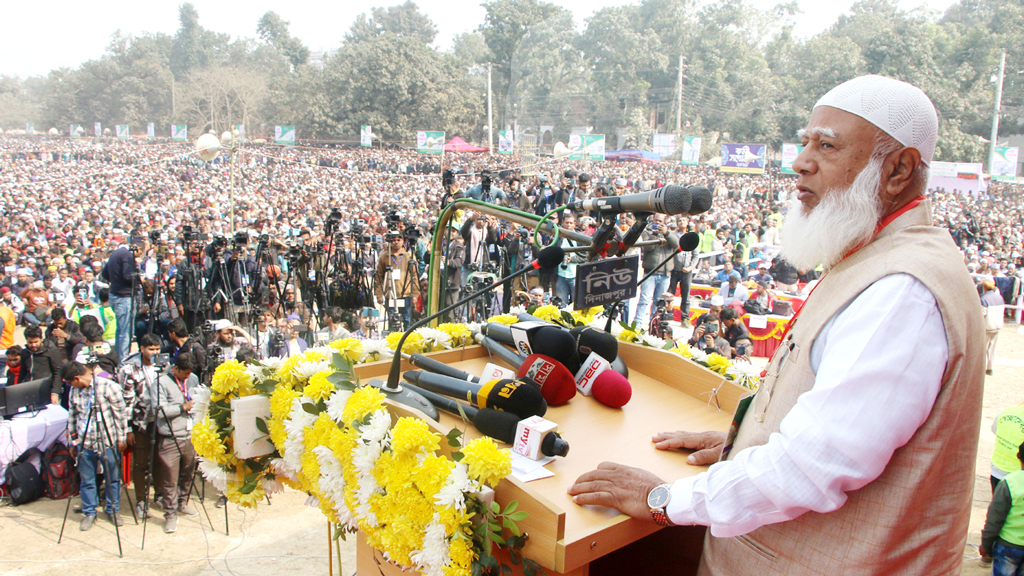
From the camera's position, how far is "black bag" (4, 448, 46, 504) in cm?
479

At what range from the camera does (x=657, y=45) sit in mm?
34031

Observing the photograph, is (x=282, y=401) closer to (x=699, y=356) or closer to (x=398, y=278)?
(x=699, y=356)

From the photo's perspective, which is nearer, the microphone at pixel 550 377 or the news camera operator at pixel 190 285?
the microphone at pixel 550 377

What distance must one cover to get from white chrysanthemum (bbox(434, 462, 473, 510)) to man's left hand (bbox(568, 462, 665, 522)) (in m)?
0.22

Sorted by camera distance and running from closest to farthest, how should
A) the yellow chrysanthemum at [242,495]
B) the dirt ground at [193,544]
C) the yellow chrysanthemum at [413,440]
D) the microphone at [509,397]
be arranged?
the yellow chrysanthemum at [413,440] → the microphone at [509,397] → the yellow chrysanthemum at [242,495] → the dirt ground at [193,544]

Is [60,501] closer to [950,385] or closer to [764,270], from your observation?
[950,385]

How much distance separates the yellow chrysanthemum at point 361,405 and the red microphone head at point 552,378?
446 millimetres

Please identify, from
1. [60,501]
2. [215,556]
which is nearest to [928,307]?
[215,556]

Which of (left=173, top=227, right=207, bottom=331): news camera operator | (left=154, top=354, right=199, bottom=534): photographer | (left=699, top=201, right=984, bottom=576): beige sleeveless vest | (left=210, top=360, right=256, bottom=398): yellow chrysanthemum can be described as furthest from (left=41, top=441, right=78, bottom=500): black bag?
(left=699, top=201, right=984, bottom=576): beige sleeveless vest

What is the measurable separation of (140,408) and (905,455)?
16.5 feet

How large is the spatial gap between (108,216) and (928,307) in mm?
19621

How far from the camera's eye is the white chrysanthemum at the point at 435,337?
2248 mm

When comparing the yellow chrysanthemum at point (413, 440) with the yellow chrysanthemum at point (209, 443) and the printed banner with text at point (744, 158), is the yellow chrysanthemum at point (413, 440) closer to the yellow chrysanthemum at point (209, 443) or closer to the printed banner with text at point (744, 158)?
the yellow chrysanthemum at point (209, 443)

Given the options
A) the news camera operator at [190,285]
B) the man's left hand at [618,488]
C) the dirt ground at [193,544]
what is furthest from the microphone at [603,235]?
the news camera operator at [190,285]
